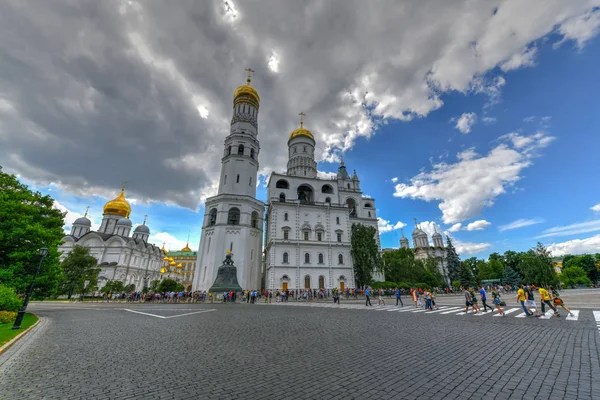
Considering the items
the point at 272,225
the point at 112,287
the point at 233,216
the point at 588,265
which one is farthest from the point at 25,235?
the point at 588,265

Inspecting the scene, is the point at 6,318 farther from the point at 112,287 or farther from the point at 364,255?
the point at 364,255

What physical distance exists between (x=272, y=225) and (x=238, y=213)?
216 inches

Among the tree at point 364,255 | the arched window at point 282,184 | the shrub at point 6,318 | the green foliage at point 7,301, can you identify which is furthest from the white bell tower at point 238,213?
the shrub at point 6,318

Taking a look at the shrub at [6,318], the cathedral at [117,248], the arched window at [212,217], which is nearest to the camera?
the shrub at [6,318]

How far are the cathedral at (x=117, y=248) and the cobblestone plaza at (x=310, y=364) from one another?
5013 cm

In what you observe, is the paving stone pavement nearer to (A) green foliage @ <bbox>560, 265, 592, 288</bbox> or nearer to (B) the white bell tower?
(B) the white bell tower

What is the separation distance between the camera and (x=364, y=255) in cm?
3906

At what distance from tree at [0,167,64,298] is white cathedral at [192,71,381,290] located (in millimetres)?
19223

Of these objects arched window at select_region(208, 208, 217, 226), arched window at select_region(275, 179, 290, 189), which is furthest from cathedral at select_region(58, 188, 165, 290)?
arched window at select_region(275, 179, 290, 189)

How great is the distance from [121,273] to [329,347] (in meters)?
57.7

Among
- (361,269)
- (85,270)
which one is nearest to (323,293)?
(361,269)

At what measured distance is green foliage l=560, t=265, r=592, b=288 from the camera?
187 feet

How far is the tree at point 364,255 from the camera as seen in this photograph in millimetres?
38625

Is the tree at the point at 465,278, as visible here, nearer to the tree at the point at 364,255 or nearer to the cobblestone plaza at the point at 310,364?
the tree at the point at 364,255
